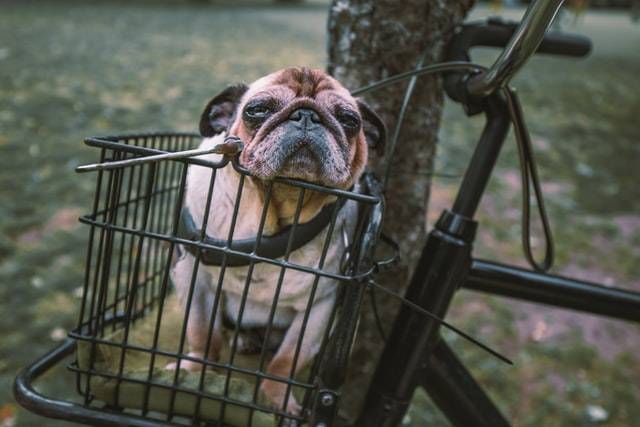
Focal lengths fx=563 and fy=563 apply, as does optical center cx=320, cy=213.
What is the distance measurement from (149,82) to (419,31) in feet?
18.5

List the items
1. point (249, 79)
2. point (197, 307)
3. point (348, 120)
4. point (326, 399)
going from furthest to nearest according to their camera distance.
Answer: point (249, 79), point (197, 307), point (348, 120), point (326, 399)

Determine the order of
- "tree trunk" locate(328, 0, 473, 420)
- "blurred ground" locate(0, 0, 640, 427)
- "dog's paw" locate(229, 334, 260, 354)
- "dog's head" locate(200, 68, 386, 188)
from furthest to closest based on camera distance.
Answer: "blurred ground" locate(0, 0, 640, 427)
"tree trunk" locate(328, 0, 473, 420)
"dog's paw" locate(229, 334, 260, 354)
"dog's head" locate(200, 68, 386, 188)

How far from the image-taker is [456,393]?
1.45 m

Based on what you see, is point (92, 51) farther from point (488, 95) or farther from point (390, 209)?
point (488, 95)

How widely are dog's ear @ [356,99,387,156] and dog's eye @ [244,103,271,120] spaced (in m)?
0.27

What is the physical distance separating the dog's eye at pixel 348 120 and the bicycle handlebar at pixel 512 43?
0.91 ft

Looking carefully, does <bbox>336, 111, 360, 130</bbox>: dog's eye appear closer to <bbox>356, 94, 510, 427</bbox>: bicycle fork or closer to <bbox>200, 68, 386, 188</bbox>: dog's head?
<bbox>200, 68, 386, 188</bbox>: dog's head

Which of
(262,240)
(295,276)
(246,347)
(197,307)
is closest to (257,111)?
(262,240)

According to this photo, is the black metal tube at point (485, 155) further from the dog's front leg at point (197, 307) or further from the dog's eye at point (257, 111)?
the dog's front leg at point (197, 307)

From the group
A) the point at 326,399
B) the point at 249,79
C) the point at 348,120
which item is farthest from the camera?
the point at 249,79

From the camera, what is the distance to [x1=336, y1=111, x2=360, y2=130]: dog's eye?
1273 mm

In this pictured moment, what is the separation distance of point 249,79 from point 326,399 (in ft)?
20.8

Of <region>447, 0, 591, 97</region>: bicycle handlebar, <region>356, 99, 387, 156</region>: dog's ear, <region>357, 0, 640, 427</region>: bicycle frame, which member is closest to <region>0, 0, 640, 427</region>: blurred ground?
<region>357, 0, 640, 427</region>: bicycle frame

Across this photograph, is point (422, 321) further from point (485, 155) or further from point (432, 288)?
point (485, 155)
